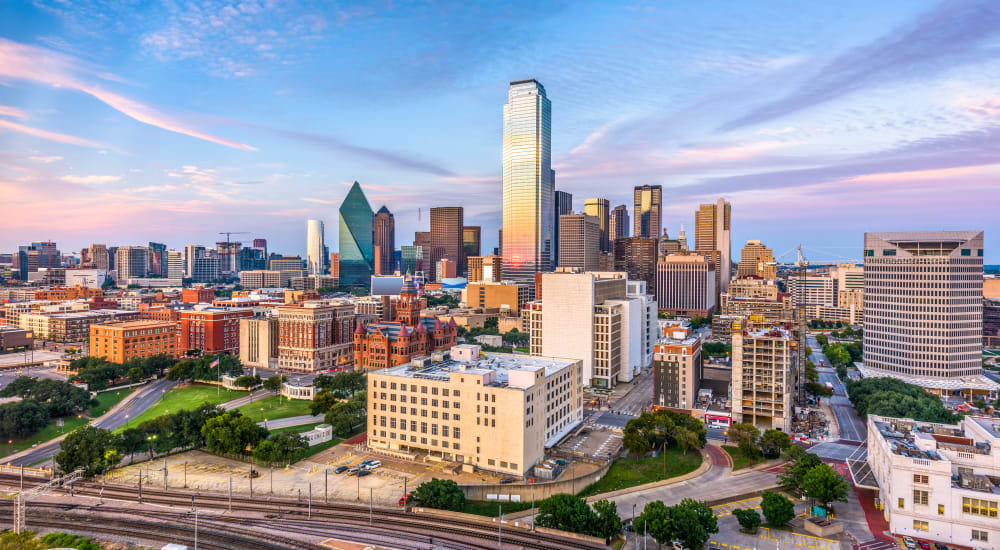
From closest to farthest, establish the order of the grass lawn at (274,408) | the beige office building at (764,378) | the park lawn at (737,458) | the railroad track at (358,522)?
the railroad track at (358,522) < the park lawn at (737,458) < the beige office building at (764,378) < the grass lawn at (274,408)

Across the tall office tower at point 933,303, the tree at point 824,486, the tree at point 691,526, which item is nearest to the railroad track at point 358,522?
the tree at point 691,526

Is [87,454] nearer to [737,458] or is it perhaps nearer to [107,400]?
[107,400]

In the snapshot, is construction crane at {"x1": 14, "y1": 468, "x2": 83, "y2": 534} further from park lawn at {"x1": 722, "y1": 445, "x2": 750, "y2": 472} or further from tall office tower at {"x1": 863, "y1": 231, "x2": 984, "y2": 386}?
tall office tower at {"x1": 863, "y1": 231, "x2": 984, "y2": 386}

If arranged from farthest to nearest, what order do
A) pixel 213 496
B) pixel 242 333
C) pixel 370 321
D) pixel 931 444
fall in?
1. pixel 370 321
2. pixel 242 333
3. pixel 213 496
4. pixel 931 444

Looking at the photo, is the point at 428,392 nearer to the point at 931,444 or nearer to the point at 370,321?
the point at 931,444

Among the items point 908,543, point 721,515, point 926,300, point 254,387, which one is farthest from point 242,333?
point 926,300

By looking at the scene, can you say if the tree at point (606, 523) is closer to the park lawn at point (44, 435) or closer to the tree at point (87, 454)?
the tree at point (87, 454)

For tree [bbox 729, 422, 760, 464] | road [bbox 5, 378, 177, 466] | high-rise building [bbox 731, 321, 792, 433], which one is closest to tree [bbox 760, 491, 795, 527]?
tree [bbox 729, 422, 760, 464]
